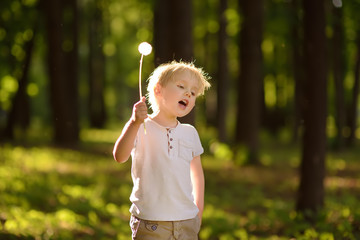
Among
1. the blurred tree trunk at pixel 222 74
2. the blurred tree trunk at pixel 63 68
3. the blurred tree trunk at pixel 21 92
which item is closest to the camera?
the blurred tree trunk at pixel 63 68

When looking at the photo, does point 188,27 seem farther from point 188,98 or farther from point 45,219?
point 188,98

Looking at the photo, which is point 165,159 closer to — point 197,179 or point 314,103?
point 197,179

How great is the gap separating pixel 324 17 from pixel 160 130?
4977mm

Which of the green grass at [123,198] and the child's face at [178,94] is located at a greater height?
the child's face at [178,94]

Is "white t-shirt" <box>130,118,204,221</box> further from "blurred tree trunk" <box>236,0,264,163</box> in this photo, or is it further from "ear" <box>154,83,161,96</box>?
"blurred tree trunk" <box>236,0,264,163</box>

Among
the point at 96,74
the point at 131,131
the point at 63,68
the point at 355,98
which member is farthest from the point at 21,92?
the point at 131,131

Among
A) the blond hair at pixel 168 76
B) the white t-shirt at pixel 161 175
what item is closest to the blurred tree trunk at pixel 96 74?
the blond hair at pixel 168 76

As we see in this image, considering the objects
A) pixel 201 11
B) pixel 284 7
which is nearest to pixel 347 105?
pixel 201 11

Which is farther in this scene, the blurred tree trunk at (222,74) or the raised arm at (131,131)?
the blurred tree trunk at (222,74)

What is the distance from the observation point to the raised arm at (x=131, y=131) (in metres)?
2.96

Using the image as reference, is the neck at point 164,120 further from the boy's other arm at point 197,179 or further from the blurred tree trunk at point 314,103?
the blurred tree trunk at point 314,103

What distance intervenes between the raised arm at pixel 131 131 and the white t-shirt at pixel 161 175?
134 mm

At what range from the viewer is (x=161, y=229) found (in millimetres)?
3150

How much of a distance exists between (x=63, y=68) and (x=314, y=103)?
1198 cm
